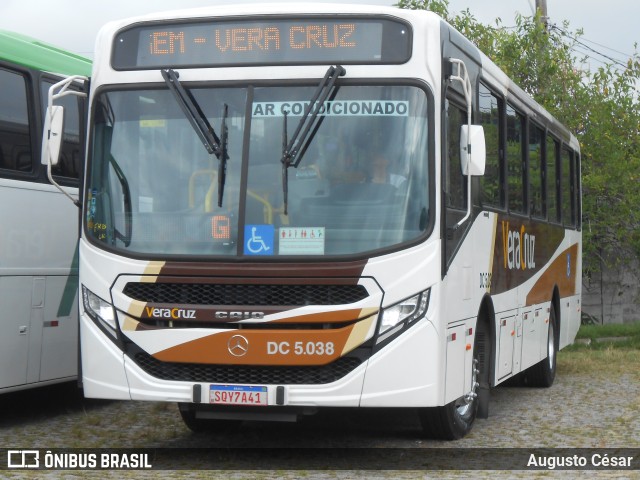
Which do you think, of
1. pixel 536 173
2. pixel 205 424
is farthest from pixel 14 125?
pixel 536 173

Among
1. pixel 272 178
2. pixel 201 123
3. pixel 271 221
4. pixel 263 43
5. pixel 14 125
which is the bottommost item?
pixel 271 221

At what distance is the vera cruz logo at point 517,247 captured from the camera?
12.1 metres

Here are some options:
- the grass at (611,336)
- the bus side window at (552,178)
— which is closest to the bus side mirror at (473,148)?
the bus side window at (552,178)

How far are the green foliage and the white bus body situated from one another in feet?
47.0

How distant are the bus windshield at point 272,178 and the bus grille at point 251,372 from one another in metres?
0.78

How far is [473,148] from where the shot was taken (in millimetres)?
9406

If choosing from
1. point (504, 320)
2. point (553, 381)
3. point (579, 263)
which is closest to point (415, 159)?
point (504, 320)

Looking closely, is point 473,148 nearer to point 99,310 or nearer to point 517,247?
point 99,310

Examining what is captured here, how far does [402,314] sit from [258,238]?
1128 mm

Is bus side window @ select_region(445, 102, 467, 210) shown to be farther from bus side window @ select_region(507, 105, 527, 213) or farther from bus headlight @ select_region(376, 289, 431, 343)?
bus side window @ select_region(507, 105, 527, 213)

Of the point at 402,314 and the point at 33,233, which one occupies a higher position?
the point at 33,233

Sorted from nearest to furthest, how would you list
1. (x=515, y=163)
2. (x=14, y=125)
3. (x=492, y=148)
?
(x=14, y=125)
(x=492, y=148)
(x=515, y=163)

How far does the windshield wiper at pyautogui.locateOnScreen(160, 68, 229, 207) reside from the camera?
29.8ft

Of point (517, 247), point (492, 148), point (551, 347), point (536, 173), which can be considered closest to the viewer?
point (492, 148)
